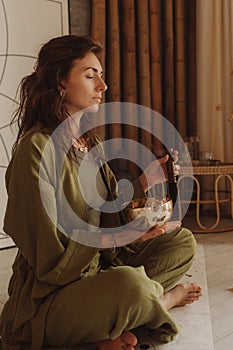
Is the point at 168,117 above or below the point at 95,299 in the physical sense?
above

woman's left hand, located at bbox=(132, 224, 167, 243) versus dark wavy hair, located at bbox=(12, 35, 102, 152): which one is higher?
dark wavy hair, located at bbox=(12, 35, 102, 152)

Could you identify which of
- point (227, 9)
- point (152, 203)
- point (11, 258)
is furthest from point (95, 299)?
A: point (227, 9)

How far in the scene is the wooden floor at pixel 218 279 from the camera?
1833mm

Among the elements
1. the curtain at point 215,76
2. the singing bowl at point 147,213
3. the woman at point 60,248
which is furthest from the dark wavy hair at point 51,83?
the curtain at point 215,76

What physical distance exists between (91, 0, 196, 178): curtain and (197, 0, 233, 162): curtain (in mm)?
147

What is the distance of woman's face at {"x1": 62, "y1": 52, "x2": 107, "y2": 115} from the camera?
5.64 feet

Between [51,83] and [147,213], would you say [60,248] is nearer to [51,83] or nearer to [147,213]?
[147,213]

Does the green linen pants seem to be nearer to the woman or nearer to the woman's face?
the woman

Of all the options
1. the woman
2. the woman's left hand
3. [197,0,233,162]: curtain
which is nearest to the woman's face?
the woman

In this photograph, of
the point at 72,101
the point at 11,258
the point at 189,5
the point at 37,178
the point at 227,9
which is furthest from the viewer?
the point at 189,5

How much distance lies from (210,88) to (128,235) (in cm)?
266

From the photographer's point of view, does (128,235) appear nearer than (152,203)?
Yes

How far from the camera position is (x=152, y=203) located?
178 cm

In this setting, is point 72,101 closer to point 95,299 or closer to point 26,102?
point 26,102
